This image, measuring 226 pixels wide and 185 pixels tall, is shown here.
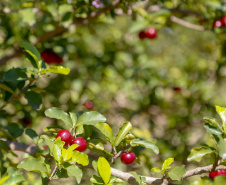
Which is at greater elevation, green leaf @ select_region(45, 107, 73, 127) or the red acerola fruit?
green leaf @ select_region(45, 107, 73, 127)

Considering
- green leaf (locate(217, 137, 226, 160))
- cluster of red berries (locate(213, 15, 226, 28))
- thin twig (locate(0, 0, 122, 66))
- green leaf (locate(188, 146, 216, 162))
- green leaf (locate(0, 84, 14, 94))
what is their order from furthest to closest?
cluster of red berries (locate(213, 15, 226, 28)) < thin twig (locate(0, 0, 122, 66)) < green leaf (locate(0, 84, 14, 94)) < green leaf (locate(188, 146, 216, 162)) < green leaf (locate(217, 137, 226, 160))

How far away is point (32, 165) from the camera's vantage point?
105 cm

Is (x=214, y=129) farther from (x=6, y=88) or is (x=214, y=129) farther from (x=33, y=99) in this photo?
(x=6, y=88)

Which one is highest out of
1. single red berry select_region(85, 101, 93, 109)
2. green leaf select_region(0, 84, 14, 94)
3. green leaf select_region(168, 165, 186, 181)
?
green leaf select_region(0, 84, 14, 94)

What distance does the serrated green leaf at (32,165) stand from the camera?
1033 millimetres

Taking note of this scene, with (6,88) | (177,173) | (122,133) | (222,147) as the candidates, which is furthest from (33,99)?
(222,147)

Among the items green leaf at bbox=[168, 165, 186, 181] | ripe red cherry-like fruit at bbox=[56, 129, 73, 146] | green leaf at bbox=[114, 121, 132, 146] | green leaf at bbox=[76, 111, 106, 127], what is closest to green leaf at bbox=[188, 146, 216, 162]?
green leaf at bbox=[168, 165, 186, 181]

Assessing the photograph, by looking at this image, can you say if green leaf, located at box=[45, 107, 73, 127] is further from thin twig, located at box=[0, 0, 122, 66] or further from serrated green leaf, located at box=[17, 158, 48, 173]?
thin twig, located at box=[0, 0, 122, 66]

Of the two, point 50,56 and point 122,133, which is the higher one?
point 122,133

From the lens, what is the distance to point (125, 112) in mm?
2963

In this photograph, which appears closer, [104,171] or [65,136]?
[104,171]

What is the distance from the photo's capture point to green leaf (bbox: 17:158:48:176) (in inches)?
40.7

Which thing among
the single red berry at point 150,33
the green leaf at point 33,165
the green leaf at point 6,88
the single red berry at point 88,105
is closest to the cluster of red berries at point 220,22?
the single red berry at point 150,33

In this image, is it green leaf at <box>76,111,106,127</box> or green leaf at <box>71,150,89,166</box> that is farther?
green leaf at <box>76,111,106,127</box>
